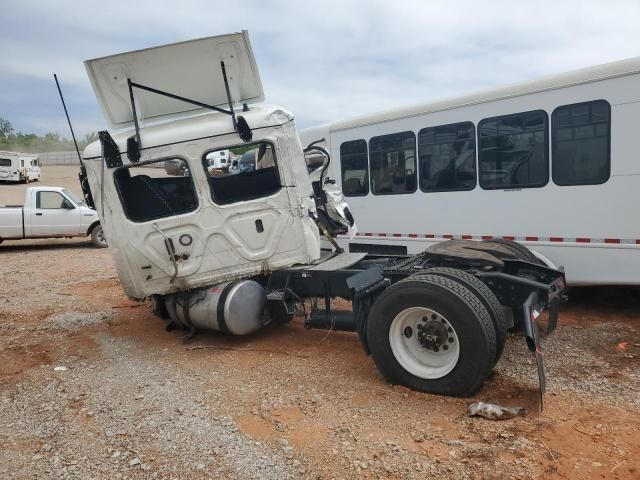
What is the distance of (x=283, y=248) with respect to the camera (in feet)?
18.2

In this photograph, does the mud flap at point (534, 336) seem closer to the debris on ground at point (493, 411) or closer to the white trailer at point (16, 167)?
the debris on ground at point (493, 411)

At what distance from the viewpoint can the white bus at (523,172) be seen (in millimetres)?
5941

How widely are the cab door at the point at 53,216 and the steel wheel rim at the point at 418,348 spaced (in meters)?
13.2

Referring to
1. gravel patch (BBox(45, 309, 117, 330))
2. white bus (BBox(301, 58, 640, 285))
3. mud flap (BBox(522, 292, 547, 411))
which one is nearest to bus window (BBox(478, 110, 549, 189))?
white bus (BBox(301, 58, 640, 285))

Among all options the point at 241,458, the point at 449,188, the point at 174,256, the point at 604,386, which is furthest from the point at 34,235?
the point at 604,386

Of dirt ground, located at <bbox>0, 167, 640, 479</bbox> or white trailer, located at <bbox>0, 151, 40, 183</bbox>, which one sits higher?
white trailer, located at <bbox>0, 151, 40, 183</bbox>

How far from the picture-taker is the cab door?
14.4 m

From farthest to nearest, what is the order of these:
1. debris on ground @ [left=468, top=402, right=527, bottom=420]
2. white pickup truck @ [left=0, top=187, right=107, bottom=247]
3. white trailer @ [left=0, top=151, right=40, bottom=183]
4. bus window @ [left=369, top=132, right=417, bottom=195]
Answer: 1. white trailer @ [left=0, top=151, right=40, bottom=183]
2. white pickup truck @ [left=0, top=187, right=107, bottom=247]
3. bus window @ [left=369, top=132, right=417, bottom=195]
4. debris on ground @ [left=468, top=402, right=527, bottom=420]

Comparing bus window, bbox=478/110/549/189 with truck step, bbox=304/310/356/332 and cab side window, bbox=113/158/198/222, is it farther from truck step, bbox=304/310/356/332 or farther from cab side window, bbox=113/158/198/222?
cab side window, bbox=113/158/198/222

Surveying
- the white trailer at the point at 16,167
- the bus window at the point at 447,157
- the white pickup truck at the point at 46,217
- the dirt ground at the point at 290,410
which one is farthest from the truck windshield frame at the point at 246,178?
the white trailer at the point at 16,167

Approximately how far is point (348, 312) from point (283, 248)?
982mm

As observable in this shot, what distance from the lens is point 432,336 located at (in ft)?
13.2

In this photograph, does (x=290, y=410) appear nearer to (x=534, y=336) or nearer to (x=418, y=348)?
(x=418, y=348)

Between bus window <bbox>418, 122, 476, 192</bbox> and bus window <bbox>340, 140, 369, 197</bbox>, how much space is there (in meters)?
1.16
